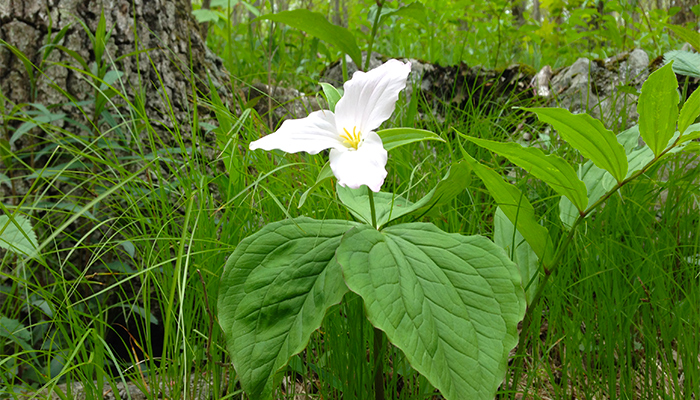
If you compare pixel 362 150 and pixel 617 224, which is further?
pixel 617 224

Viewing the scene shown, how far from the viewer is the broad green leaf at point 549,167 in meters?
0.68

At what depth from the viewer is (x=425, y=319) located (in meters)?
0.63

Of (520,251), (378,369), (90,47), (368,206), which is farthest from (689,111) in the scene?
(90,47)

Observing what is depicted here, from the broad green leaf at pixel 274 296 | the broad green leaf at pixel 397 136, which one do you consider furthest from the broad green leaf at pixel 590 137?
the broad green leaf at pixel 274 296

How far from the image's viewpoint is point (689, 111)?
2.11ft

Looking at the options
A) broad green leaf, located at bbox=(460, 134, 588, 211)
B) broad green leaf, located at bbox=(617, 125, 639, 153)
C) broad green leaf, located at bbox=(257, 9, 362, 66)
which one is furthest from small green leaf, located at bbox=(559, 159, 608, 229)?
broad green leaf, located at bbox=(257, 9, 362, 66)

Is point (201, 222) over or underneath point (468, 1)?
underneath

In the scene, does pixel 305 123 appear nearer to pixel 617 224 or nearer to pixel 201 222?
pixel 201 222

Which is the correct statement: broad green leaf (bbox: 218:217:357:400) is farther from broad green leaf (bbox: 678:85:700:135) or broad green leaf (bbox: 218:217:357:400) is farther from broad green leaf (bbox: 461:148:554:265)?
broad green leaf (bbox: 678:85:700:135)

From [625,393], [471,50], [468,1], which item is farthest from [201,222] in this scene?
[471,50]

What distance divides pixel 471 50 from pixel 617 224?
11.4 feet

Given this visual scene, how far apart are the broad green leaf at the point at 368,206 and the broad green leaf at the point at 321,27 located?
1.19ft

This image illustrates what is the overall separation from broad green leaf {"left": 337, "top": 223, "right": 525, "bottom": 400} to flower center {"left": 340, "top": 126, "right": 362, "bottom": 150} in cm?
13

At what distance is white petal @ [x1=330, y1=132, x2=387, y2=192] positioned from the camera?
58cm
